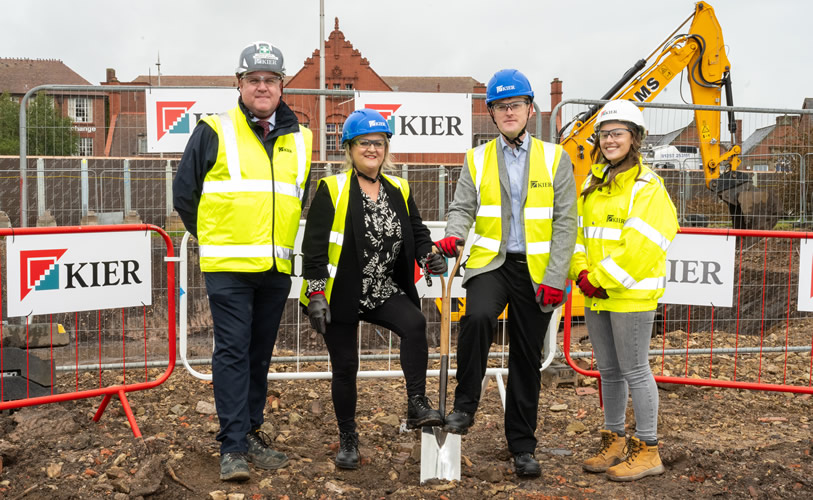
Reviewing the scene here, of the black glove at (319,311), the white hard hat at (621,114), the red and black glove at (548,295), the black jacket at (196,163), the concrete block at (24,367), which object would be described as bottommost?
the concrete block at (24,367)

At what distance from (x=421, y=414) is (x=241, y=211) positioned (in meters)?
1.55

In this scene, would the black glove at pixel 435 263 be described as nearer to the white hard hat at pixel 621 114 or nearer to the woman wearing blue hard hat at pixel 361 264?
the woman wearing blue hard hat at pixel 361 264

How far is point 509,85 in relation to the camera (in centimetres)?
418

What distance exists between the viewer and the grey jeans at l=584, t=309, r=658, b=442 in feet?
14.0

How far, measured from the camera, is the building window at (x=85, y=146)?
883cm

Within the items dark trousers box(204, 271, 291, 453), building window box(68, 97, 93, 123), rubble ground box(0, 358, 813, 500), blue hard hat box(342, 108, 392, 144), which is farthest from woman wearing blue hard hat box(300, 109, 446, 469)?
building window box(68, 97, 93, 123)

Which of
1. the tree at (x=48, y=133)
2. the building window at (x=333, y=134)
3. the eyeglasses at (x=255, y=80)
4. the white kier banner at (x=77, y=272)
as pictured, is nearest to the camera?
the eyeglasses at (x=255, y=80)

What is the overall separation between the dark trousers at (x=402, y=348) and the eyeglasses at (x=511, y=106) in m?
1.28

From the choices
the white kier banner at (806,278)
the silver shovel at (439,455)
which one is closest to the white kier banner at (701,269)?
the white kier banner at (806,278)

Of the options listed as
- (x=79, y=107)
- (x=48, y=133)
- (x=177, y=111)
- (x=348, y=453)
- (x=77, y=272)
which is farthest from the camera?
(x=79, y=107)

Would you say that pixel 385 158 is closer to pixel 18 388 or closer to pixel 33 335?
pixel 18 388

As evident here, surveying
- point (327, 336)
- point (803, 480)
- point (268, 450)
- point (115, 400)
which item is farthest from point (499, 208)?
point (115, 400)

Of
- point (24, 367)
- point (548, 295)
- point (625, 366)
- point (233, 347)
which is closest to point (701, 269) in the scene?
point (625, 366)

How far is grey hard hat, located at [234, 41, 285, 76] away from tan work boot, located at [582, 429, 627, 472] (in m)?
3.08
